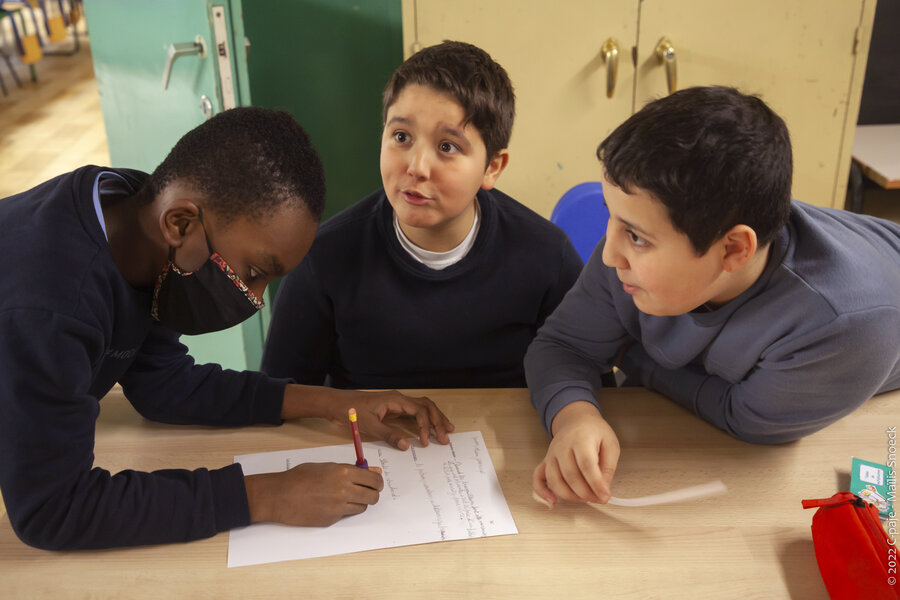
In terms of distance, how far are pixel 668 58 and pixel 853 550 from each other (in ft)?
5.17

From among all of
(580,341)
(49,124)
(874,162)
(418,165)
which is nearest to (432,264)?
(418,165)

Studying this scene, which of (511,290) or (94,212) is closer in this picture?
(94,212)

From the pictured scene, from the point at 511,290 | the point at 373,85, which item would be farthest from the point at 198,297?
the point at 373,85

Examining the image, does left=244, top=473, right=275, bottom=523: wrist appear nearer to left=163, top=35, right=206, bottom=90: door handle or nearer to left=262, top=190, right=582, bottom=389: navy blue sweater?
left=262, top=190, right=582, bottom=389: navy blue sweater

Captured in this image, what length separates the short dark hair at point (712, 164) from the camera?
36.7 inches

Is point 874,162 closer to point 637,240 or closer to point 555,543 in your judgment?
point 637,240

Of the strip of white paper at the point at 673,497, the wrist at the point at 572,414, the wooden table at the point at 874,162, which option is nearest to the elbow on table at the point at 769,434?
the strip of white paper at the point at 673,497

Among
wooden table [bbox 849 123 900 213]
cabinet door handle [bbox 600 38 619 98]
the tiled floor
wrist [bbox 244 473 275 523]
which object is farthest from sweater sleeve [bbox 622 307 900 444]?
the tiled floor

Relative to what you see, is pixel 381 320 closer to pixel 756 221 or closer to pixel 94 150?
pixel 756 221

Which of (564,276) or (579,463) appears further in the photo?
(564,276)

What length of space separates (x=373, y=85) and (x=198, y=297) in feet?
5.60

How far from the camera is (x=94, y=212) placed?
90 cm

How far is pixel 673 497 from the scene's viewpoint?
100 cm

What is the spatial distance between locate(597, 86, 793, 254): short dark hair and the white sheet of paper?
423mm
